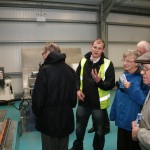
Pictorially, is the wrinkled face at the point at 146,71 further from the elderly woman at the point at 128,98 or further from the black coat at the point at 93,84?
the black coat at the point at 93,84

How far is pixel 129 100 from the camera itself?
1900 mm

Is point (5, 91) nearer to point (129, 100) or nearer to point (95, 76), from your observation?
point (95, 76)

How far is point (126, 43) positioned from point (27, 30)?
347 centimetres

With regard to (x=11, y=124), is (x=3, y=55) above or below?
above

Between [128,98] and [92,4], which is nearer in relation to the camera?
[128,98]

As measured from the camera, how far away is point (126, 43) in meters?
7.10

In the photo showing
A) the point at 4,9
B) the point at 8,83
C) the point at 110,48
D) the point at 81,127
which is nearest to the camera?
the point at 81,127

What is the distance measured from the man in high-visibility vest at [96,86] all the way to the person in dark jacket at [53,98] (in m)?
0.45

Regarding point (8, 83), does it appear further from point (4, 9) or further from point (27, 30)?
point (4, 9)

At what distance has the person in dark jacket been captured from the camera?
173 centimetres

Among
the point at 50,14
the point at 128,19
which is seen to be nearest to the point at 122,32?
the point at 128,19

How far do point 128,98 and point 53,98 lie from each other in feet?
2.34

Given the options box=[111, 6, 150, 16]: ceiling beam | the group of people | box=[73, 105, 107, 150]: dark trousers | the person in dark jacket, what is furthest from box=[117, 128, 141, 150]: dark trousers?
box=[111, 6, 150, 16]: ceiling beam

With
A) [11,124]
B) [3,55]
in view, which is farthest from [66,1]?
[11,124]
